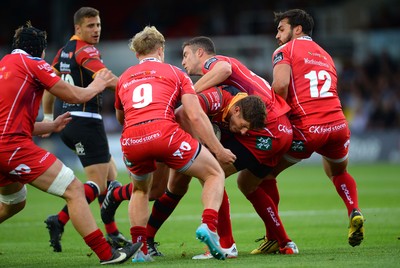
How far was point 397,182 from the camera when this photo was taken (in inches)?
723

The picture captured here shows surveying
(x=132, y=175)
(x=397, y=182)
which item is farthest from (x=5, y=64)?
(x=397, y=182)

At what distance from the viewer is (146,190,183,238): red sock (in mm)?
8875

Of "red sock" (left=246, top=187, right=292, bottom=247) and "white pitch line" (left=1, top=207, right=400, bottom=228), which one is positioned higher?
"red sock" (left=246, top=187, right=292, bottom=247)

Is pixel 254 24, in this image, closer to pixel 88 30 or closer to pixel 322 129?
pixel 88 30

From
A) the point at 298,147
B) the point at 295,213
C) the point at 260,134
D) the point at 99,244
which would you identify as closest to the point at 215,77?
the point at 260,134

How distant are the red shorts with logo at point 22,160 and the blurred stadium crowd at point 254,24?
57.2 ft

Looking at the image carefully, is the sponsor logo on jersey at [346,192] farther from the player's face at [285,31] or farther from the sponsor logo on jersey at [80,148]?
the sponsor logo on jersey at [80,148]

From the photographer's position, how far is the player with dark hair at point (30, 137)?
288 inches

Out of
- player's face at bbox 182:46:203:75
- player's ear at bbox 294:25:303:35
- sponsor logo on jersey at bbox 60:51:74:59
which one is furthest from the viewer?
sponsor logo on jersey at bbox 60:51:74:59

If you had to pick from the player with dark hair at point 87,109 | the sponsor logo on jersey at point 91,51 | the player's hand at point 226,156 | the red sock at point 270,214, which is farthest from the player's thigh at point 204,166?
the sponsor logo on jersey at point 91,51

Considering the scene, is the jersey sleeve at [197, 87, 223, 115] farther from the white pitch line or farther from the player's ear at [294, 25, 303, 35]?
the white pitch line

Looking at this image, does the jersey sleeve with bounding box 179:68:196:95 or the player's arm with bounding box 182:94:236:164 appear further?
the jersey sleeve with bounding box 179:68:196:95

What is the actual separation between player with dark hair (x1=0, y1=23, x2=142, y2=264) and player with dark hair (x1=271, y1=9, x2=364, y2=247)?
2.28 meters

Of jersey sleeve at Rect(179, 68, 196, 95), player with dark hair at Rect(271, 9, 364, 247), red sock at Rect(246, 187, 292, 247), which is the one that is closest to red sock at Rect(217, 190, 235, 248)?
red sock at Rect(246, 187, 292, 247)
